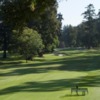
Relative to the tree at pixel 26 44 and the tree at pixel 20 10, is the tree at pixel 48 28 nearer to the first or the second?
the tree at pixel 26 44

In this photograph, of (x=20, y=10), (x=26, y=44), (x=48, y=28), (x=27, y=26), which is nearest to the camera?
(x=20, y=10)

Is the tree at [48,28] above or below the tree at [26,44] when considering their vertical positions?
above

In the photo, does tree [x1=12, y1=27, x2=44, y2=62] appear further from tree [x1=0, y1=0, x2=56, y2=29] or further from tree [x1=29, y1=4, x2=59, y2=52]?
tree [x1=0, y1=0, x2=56, y2=29]

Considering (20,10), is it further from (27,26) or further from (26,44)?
(27,26)

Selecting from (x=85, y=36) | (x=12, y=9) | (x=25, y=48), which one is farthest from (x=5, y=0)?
(x=85, y=36)

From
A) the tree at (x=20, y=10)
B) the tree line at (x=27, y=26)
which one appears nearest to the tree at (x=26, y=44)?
the tree line at (x=27, y=26)

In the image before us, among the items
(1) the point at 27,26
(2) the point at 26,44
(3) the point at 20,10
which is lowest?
(2) the point at 26,44

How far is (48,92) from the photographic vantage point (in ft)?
104

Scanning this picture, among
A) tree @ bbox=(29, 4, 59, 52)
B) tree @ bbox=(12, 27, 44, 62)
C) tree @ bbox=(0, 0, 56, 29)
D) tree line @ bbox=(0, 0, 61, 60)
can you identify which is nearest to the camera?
tree @ bbox=(0, 0, 56, 29)

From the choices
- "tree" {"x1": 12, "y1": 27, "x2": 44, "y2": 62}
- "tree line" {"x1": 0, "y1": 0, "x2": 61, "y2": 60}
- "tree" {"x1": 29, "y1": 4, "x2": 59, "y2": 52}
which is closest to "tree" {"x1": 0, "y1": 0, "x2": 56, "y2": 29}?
"tree line" {"x1": 0, "y1": 0, "x2": 61, "y2": 60}

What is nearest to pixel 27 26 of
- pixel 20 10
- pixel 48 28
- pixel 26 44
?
pixel 26 44

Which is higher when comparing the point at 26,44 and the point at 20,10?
the point at 20,10

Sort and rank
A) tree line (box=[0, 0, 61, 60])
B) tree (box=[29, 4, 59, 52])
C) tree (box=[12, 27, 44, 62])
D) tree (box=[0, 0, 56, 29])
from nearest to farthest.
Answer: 1. tree (box=[0, 0, 56, 29])
2. tree line (box=[0, 0, 61, 60])
3. tree (box=[12, 27, 44, 62])
4. tree (box=[29, 4, 59, 52])

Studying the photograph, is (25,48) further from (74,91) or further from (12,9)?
(12,9)
